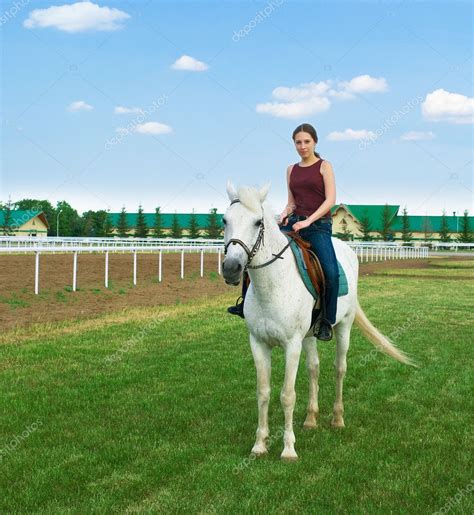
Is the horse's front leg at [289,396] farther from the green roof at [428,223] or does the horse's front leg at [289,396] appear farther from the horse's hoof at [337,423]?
the green roof at [428,223]

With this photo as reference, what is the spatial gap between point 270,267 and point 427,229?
90.3 m

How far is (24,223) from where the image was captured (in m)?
70.5

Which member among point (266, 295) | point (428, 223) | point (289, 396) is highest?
point (428, 223)

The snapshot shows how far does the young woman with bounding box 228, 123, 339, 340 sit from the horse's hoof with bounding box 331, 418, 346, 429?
2.70 ft

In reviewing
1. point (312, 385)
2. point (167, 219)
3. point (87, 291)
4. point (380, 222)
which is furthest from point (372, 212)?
point (312, 385)

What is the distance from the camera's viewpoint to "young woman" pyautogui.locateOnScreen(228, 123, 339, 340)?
16.8ft

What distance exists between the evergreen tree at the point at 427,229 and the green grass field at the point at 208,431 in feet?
275

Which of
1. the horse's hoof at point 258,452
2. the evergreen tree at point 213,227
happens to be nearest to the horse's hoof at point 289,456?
the horse's hoof at point 258,452

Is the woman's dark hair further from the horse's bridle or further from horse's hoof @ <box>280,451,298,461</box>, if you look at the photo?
horse's hoof @ <box>280,451,298,461</box>

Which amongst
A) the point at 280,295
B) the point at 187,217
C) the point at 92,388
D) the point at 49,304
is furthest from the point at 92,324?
the point at 187,217

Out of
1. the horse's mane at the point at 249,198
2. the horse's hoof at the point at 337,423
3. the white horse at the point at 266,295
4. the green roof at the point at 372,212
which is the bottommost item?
the horse's hoof at the point at 337,423

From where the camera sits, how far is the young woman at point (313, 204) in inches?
201

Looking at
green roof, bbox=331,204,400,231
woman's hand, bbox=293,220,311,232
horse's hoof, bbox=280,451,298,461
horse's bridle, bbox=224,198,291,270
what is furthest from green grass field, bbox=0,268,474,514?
green roof, bbox=331,204,400,231

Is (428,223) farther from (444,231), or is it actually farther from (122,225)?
(122,225)
